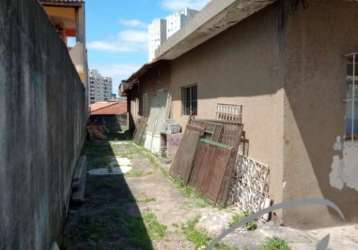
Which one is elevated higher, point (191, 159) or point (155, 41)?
point (155, 41)

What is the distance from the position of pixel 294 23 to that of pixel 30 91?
369cm

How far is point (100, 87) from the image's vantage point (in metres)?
78.4

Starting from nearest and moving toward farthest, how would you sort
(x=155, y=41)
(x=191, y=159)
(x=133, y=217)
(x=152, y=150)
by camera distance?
(x=133, y=217)
(x=191, y=159)
(x=152, y=150)
(x=155, y=41)

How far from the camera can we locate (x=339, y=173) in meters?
5.04

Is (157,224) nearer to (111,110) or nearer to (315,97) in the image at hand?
(315,97)

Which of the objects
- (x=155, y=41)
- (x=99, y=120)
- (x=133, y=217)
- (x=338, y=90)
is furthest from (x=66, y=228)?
(x=99, y=120)

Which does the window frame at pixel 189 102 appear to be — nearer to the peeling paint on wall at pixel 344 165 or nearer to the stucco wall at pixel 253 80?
the stucco wall at pixel 253 80

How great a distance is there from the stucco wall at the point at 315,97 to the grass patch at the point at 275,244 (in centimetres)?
65

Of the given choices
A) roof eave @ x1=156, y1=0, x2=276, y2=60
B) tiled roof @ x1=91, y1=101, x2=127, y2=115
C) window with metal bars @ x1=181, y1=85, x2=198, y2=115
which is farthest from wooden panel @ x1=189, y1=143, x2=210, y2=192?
tiled roof @ x1=91, y1=101, x2=127, y2=115

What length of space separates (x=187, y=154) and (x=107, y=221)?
2.82 m

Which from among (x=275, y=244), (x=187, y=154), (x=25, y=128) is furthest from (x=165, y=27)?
(x=25, y=128)

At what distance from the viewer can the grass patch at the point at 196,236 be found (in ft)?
13.9

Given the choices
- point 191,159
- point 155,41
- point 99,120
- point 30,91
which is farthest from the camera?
point 99,120

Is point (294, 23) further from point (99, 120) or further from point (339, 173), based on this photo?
point (99, 120)
